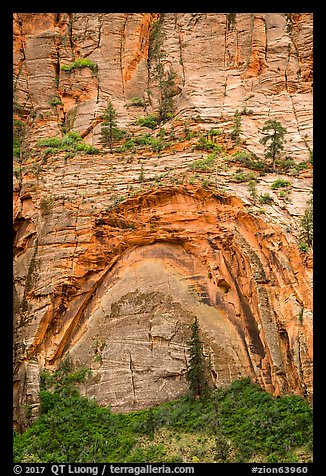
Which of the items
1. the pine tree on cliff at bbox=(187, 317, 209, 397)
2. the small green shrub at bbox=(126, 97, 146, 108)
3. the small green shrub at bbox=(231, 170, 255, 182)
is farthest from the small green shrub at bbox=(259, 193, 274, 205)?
the small green shrub at bbox=(126, 97, 146, 108)

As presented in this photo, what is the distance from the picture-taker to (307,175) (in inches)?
1220

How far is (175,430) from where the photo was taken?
24906 millimetres

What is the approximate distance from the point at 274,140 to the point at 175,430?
13.8 metres

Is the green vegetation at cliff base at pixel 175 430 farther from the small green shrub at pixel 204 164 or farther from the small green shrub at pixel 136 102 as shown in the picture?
the small green shrub at pixel 136 102

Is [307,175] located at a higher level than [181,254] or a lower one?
higher

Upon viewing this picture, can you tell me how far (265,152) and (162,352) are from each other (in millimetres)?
10452

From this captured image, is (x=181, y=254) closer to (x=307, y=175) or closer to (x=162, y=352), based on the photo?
(x=162, y=352)

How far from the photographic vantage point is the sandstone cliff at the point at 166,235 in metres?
26.9

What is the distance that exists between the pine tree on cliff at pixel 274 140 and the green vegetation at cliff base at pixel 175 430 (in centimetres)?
1066

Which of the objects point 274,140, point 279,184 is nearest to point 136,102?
point 274,140

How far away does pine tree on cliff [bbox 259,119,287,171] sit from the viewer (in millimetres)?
31547

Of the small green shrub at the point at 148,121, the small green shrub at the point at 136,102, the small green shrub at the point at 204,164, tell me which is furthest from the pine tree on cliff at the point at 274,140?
the small green shrub at the point at 136,102
